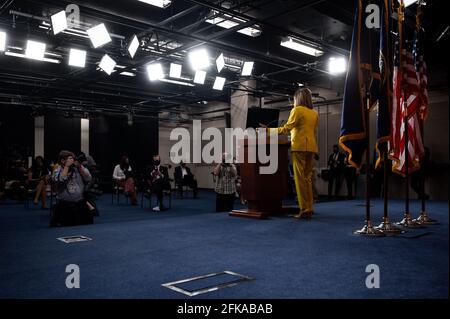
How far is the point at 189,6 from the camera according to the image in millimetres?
7355

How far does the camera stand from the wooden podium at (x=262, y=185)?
17.3 feet

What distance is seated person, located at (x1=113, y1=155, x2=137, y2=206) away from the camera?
9797mm

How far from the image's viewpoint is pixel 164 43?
9.23 metres

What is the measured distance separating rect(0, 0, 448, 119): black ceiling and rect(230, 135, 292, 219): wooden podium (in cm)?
284

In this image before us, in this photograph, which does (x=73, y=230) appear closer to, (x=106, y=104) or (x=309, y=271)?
(x=309, y=271)


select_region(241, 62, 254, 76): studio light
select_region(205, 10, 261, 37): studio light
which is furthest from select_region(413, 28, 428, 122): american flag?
select_region(241, 62, 254, 76): studio light

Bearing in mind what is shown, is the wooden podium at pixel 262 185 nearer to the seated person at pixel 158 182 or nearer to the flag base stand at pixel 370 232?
the flag base stand at pixel 370 232

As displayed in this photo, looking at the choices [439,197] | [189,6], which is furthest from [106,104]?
[439,197]

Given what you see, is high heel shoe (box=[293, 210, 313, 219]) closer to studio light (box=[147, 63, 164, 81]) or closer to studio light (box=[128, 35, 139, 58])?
studio light (box=[128, 35, 139, 58])

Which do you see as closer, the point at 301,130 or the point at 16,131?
the point at 301,130

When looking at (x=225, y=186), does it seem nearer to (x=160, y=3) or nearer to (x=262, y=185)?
(x=262, y=185)

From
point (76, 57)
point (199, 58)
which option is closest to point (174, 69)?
point (199, 58)

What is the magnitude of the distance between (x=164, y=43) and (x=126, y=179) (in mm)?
3736
